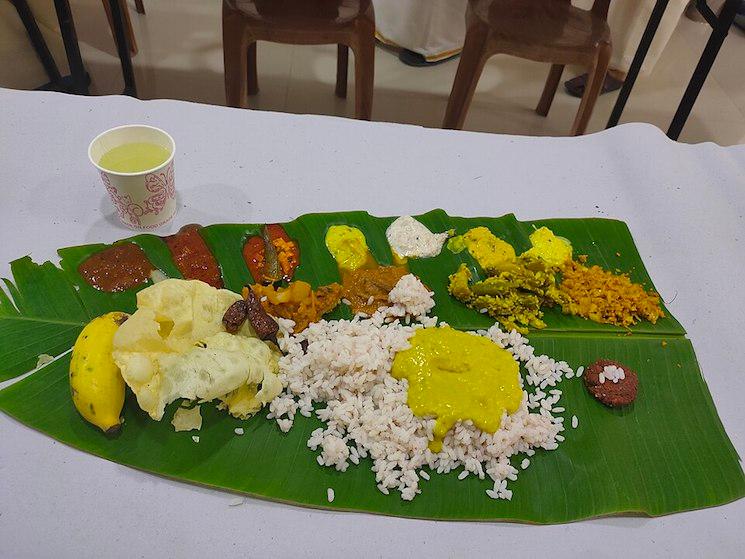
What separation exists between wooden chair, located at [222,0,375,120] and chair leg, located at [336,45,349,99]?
0.82m

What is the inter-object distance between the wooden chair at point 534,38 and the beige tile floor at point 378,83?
3.11 feet

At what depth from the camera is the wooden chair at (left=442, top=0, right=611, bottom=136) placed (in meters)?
3.47

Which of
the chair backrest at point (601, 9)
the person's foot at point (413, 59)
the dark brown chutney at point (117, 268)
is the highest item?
the chair backrest at point (601, 9)

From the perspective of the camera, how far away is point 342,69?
4344 mm

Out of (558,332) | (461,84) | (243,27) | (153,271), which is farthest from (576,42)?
(153,271)

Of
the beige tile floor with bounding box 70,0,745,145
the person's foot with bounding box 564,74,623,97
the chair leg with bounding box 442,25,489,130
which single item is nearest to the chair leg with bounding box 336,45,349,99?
the beige tile floor with bounding box 70,0,745,145

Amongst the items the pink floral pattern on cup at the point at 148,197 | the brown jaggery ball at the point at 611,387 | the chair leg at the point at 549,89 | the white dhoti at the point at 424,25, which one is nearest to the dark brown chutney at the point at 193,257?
the pink floral pattern on cup at the point at 148,197

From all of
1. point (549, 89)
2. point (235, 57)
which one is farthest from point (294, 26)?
point (549, 89)

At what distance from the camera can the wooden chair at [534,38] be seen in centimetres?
347

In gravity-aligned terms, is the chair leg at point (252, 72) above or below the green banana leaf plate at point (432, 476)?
below

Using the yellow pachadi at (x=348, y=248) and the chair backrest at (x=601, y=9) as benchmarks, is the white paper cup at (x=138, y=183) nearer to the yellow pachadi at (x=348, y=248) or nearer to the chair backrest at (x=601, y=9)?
the yellow pachadi at (x=348, y=248)

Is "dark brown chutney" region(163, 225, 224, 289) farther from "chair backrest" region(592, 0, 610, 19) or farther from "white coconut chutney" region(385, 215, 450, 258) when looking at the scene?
"chair backrest" region(592, 0, 610, 19)

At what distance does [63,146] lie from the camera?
8.29ft

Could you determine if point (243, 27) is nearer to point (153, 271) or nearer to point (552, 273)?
point (153, 271)
